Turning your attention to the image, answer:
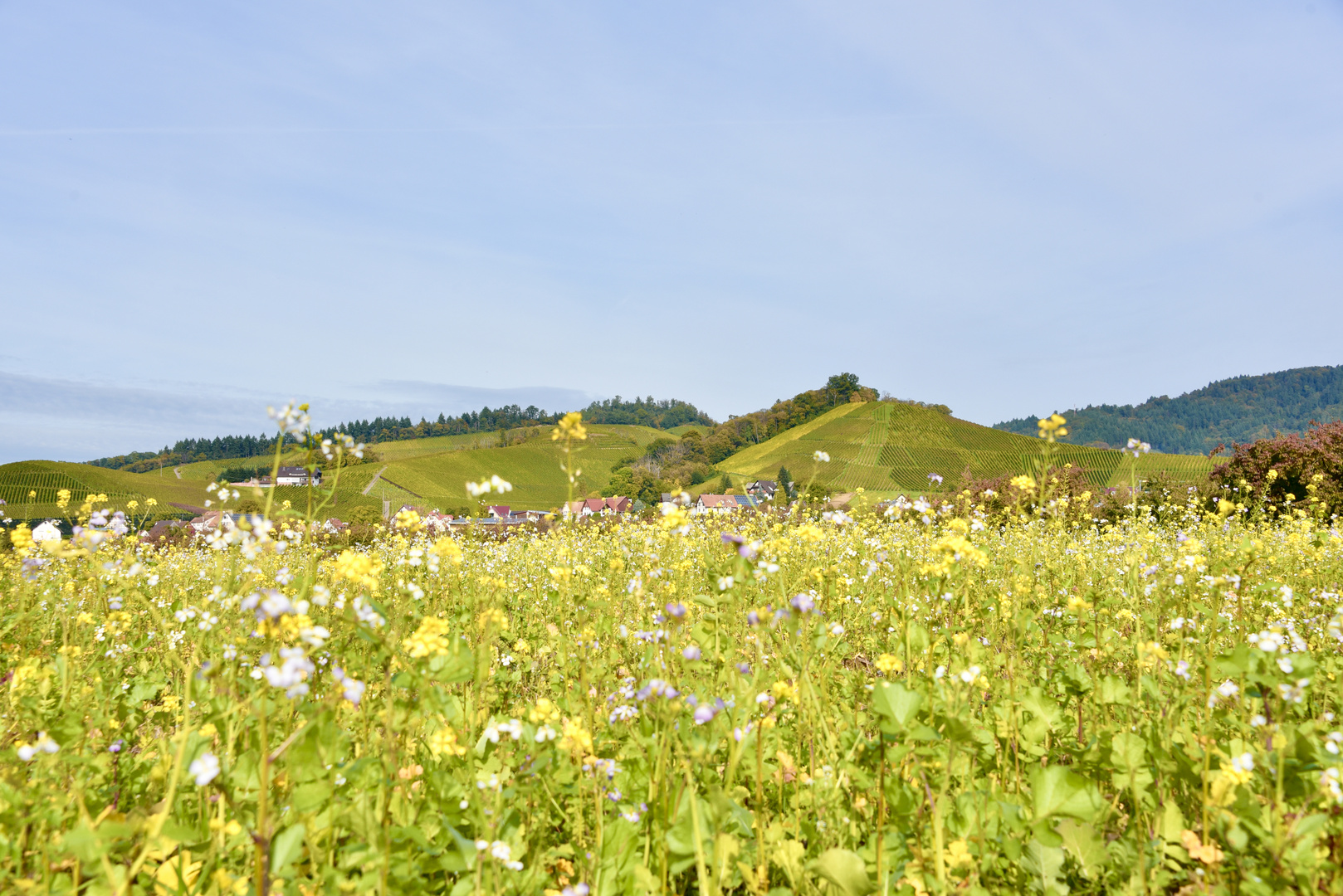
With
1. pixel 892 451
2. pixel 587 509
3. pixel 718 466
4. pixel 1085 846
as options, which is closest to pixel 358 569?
pixel 1085 846

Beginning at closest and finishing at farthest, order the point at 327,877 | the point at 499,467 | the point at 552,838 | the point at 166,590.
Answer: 1. the point at 327,877
2. the point at 552,838
3. the point at 166,590
4. the point at 499,467

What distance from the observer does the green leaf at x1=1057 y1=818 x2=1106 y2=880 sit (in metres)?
2.31

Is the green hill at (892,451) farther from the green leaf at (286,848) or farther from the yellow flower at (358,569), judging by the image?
the green leaf at (286,848)

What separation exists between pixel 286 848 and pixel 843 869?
180 centimetres

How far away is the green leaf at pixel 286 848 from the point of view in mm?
1822

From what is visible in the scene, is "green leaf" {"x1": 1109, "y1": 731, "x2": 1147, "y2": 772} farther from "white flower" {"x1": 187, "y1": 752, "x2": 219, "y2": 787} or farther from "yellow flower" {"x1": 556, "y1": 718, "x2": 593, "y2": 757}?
"white flower" {"x1": 187, "y1": 752, "x2": 219, "y2": 787}

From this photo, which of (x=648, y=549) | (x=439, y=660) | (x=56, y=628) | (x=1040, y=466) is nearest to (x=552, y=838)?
(x=439, y=660)

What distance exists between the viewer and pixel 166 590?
23.1 feet

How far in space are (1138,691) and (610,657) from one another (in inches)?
123

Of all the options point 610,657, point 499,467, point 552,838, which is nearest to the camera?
point 552,838

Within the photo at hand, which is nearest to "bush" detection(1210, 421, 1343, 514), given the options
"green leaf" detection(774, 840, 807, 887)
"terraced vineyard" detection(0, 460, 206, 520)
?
"green leaf" detection(774, 840, 807, 887)

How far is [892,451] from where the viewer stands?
9881 cm

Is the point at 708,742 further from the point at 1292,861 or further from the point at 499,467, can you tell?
the point at 499,467

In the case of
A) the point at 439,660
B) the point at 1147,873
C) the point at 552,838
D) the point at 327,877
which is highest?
the point at 439,660
